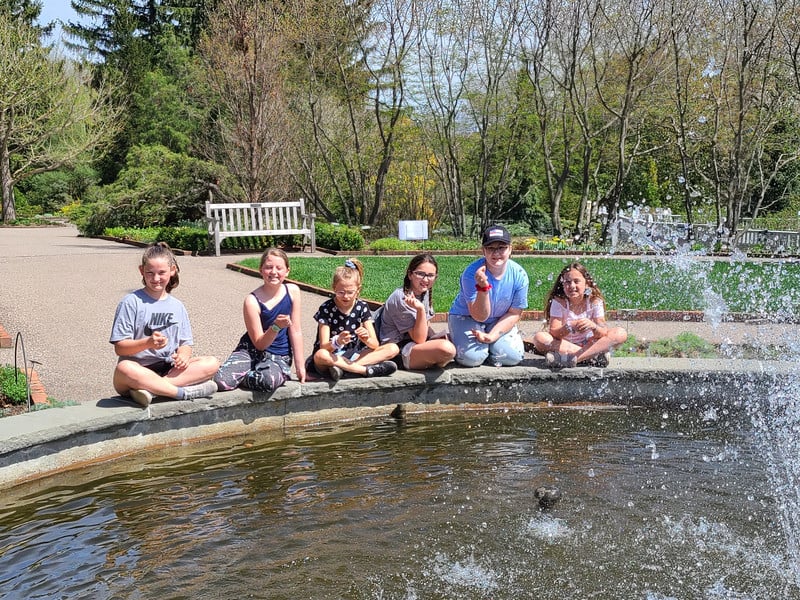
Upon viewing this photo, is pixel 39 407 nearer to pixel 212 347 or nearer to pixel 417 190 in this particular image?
pixel 212 347

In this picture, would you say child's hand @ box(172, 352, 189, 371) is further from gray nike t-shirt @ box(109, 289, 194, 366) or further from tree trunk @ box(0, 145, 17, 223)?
tree trunk @ box(0, 145, 17, 223)

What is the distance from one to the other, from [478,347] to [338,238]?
1215 cm

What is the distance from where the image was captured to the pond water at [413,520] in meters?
3.60

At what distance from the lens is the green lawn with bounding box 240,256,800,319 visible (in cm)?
1006

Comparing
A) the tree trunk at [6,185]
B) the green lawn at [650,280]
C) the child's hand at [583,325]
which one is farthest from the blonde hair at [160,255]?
the tree trunk at [6,185]

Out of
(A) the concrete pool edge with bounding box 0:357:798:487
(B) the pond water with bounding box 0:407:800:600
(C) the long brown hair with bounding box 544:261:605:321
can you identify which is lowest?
(B) the pond water with bounding box 0:407:800:600

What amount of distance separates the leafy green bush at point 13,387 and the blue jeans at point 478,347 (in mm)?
3033

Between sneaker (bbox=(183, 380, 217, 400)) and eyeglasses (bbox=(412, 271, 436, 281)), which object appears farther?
eyeglasses (bbox=(412, 271, 436, 281))

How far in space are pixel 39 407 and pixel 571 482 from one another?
3357 mm

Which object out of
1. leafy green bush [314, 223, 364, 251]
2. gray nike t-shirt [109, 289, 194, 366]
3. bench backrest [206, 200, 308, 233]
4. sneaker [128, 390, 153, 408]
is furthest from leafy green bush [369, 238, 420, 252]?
sneaker [128, 390, 153, 408]

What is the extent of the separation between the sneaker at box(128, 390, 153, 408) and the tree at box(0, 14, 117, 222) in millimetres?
30087

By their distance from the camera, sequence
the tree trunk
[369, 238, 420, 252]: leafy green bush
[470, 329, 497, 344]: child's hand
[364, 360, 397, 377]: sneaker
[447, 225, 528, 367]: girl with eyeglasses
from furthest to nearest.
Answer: the tree trunk → [369, 238, 420, 252]: leafy green bush → [447, 225, 528, 367]: girl with eyeglasses → [470, 329, 497, 344]: child's hand → [364, 360, 397, 377]: sneaker

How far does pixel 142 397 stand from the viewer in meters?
5.12

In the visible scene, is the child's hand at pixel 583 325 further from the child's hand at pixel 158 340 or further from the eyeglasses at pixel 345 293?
the child's hand at pixel 158 340
